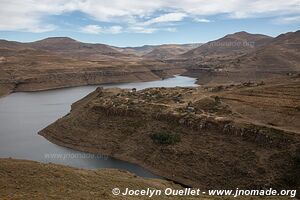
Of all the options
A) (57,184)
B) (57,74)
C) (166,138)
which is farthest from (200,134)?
(57,74)

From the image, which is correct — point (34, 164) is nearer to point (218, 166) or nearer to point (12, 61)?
point (218, 166)

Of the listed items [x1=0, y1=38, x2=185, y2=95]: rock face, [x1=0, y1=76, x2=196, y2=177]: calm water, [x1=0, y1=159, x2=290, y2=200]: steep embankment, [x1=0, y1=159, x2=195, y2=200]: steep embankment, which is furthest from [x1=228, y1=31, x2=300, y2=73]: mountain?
[x1=0, y1=159, x2=195, y2=200]: steep embankment

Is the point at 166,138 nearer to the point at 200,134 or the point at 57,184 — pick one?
the point at 200,134

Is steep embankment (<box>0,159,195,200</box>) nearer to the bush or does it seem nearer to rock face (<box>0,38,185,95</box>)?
the bush

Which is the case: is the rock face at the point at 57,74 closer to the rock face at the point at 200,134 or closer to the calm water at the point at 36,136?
the calm water at the point at 36,136

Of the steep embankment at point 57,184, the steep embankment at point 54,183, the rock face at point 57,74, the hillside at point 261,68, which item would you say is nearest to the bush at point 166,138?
the steep embankment at point 54,183

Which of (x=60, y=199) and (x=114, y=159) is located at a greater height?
(x=60, y=199)

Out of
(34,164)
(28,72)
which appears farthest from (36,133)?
(28,72)
